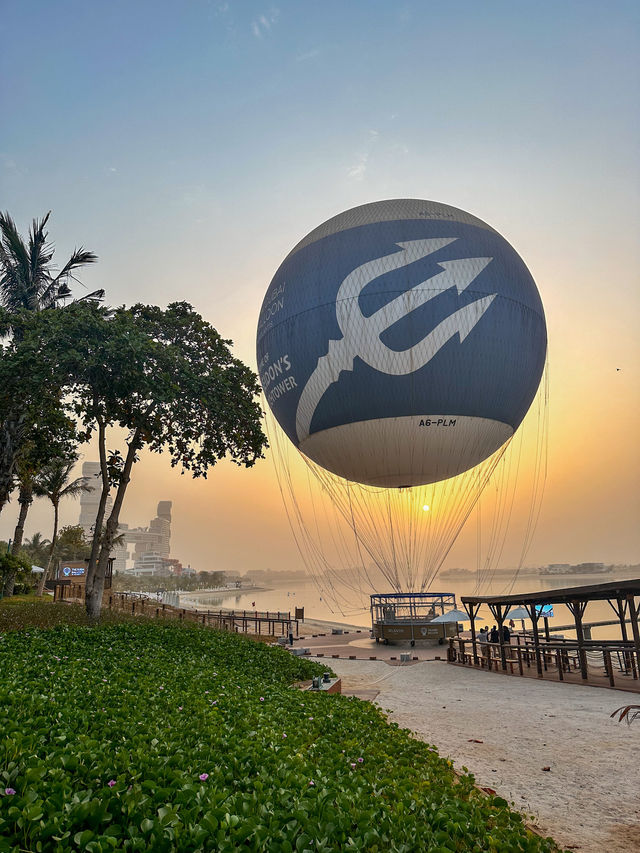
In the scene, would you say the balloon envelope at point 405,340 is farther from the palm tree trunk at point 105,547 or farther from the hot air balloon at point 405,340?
the palm tree trunk at point 105,547

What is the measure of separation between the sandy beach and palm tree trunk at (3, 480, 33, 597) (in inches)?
995

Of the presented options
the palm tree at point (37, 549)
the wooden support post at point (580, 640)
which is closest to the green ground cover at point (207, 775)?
the wooden support post at point (580, 640)

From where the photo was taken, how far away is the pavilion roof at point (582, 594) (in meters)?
14.1

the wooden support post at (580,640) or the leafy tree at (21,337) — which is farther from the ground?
the leafy tree at (21,337)

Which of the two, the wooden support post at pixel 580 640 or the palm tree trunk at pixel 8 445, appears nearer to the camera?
the wooden support post at pixel 580 640

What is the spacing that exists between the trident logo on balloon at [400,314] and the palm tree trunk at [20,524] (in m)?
25.2

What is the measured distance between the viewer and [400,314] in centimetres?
1722

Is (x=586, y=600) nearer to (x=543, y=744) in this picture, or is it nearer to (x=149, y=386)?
(x=543, y=744)

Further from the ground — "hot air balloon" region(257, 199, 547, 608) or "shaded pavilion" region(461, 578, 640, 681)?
"hot air balloon" region(257, 199, 547, 608)

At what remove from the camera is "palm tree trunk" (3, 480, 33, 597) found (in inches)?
1265

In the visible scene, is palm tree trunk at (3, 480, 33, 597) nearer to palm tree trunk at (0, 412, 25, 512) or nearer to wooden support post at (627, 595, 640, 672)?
palm tree trunk at (0, 412, 25, 512)

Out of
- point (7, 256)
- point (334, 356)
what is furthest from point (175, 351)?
point (7, 256)

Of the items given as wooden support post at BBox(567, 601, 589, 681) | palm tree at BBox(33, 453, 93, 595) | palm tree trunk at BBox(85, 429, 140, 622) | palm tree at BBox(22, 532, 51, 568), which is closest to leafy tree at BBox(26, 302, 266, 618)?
palm tree trunk at BBox(85, 429, 140, 622)

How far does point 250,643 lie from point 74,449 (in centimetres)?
1004
